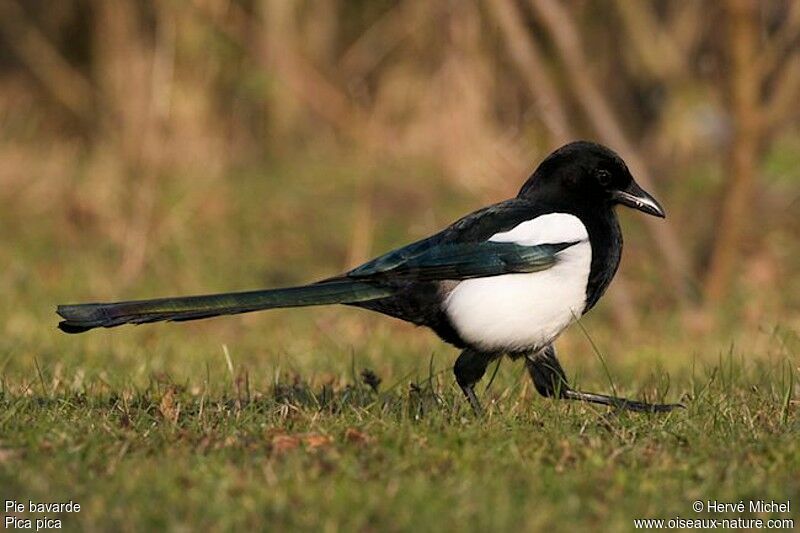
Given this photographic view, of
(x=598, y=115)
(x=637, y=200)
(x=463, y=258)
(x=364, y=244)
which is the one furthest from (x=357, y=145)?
(x=463, y=258)

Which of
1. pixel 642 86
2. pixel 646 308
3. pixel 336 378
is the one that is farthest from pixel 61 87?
pixel 336 378

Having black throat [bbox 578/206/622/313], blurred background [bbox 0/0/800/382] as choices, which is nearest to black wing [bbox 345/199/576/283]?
black throat [bbox 578/206/622/313]

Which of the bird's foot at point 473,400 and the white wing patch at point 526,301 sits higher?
the white wing patch at point 526,301

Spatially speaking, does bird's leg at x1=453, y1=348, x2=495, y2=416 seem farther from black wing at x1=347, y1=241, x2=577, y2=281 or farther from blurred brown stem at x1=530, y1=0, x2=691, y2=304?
blurred brown stem at x1=530, y1=0, x2=691, y2=304

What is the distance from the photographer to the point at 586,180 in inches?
193

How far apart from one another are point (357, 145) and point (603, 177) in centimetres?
736

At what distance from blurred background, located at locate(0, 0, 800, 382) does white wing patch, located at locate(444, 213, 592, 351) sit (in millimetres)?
1865

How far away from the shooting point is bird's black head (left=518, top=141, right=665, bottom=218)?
16.0ft

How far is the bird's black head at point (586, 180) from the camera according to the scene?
16.0ft

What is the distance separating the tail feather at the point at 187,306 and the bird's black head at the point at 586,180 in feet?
2.63

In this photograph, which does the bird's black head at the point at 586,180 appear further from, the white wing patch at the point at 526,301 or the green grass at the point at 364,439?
the green grass at the point at 364,439

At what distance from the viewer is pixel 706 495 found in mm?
3570

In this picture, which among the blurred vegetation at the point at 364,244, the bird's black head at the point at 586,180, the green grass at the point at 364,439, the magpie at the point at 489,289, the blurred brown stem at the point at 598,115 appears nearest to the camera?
the green grass at the point at 364,439

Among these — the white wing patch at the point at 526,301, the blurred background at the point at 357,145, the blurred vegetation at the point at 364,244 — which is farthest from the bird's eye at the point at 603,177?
the blurred background at the point at 357,145
